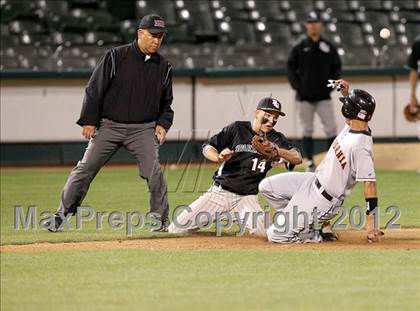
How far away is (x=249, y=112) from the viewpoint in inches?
734

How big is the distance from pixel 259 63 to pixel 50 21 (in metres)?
3.83

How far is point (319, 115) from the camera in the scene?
17.2 m

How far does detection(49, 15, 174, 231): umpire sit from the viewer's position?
34.7 ft

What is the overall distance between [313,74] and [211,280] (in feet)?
32.1

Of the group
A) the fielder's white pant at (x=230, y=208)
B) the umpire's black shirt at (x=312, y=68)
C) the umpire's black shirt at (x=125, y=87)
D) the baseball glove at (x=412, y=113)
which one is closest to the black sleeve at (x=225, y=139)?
the fielder's white pant at (x=230, y=208)

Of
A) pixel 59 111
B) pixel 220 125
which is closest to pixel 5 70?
pixel 59 111

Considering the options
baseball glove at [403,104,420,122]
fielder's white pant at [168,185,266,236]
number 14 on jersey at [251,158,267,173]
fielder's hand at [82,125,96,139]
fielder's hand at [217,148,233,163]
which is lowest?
fielder's white pant at [168,185,266,236]

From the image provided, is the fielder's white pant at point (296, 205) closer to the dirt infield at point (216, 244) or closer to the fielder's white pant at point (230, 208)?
the dirt infield at point (216, 244)

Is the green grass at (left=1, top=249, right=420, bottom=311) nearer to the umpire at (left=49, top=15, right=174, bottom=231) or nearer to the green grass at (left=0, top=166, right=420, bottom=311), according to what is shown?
the green grass at (left=0, top=166, right=420, bottom=311)

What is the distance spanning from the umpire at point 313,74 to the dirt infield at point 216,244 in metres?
6.96

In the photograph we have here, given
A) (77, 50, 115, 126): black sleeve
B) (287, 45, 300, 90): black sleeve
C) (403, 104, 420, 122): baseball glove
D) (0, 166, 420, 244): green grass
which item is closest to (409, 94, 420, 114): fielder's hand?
(403, 104, 420, 122): baseball glove

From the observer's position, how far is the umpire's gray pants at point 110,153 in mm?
10633

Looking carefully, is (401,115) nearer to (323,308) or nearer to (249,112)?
(249,112)

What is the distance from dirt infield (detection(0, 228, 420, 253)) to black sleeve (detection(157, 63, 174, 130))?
1.26 meters
